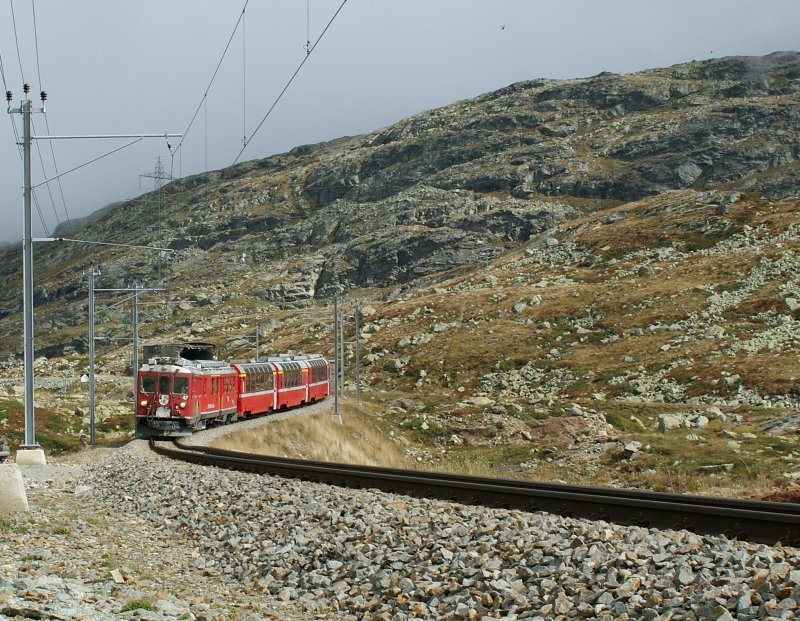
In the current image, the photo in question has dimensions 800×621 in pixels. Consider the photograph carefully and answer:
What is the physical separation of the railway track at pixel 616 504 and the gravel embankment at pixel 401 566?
3.32ft

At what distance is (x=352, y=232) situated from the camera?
19312 centimetres

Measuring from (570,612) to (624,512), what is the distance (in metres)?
4.59

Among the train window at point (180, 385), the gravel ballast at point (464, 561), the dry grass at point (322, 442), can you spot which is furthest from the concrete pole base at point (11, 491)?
the train window at point (180, 385)

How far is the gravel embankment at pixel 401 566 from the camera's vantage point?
9.84m

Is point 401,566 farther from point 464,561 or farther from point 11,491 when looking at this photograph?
point 11,491

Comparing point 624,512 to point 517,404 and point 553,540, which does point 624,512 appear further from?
point 517,404

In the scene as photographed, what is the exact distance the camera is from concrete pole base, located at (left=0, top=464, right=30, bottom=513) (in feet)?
60.8

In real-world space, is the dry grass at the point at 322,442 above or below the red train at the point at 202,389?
below

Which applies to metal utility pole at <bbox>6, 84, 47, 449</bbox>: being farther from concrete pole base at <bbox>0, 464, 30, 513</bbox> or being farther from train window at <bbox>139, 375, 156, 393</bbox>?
train window at <bbox>139, 375, 156, 393</bbox>

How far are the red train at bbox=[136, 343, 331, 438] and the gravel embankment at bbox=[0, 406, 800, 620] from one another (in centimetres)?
2160

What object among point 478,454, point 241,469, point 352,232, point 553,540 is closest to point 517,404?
point 478,454

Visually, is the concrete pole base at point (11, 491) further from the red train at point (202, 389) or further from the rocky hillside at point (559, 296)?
the rocky hillside at point (559, 296)

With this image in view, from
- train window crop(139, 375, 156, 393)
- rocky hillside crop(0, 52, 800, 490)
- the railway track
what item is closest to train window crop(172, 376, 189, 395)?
train window crop(139, 375, 156, 393)

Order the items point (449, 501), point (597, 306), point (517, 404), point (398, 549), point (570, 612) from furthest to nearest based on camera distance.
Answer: point (597, 306), point (517, 404), point (449, 501), point (398, 549), point (570, 612)
